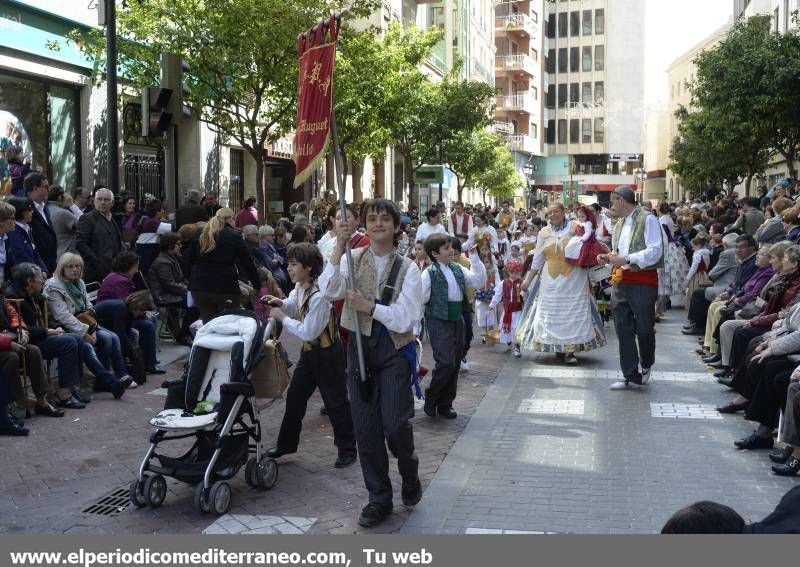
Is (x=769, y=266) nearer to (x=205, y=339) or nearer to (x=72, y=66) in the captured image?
(x=205, y=339)

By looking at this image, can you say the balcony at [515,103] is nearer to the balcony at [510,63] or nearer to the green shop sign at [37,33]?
the balcony at [510,63]

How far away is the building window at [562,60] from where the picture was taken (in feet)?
302

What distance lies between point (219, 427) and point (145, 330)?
4827mm

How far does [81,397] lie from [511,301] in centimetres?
605

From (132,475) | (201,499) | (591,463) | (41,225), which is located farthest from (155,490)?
(41,225)

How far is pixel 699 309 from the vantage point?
15.2 metres

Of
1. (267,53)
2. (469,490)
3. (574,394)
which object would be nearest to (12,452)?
(469,490)

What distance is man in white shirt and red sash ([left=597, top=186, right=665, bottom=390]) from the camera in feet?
33.0

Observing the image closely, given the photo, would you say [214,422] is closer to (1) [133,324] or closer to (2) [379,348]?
(2) [379,348]

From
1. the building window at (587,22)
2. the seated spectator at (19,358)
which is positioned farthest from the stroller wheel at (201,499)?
the building window at (587,22)

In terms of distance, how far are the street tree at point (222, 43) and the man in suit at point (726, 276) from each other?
8.06 metres

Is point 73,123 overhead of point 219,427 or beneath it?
overhead

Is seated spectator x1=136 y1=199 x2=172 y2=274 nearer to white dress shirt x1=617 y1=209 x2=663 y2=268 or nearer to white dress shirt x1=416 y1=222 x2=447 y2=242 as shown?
white dress shirt x1=416 y1=222 x2=447 y2=242

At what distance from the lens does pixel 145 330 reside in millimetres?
11039
